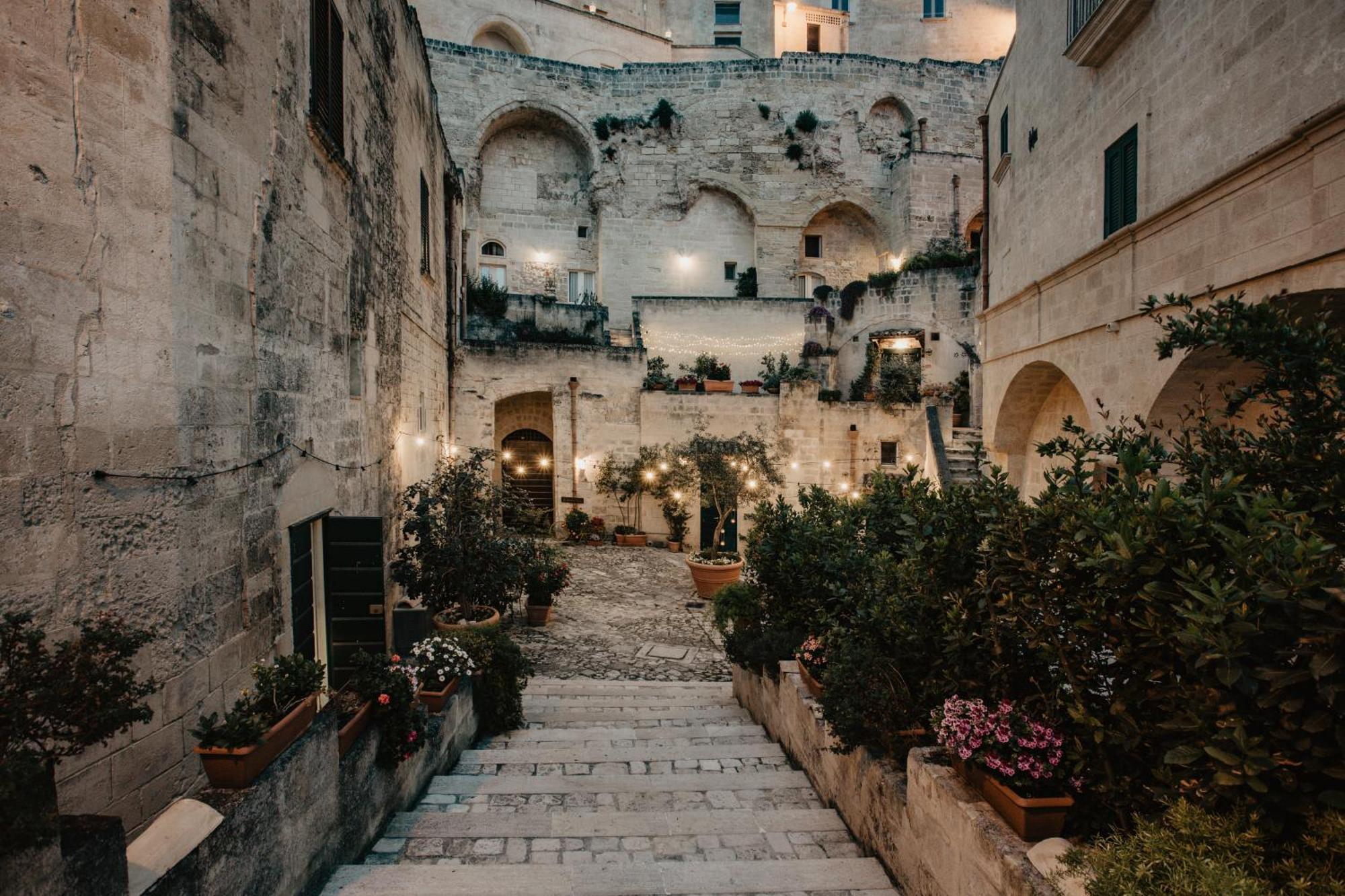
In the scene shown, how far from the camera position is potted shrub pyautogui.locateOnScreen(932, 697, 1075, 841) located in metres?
2.41

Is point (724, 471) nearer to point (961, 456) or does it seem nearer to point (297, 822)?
point (961, 456)

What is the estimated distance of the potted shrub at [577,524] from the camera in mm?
15867

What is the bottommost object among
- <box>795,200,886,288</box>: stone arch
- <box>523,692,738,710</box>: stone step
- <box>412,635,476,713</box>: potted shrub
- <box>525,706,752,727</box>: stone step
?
<box>523,692,738,710</box>: stone step

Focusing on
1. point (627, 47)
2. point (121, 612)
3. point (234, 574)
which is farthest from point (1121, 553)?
point (627, 47)

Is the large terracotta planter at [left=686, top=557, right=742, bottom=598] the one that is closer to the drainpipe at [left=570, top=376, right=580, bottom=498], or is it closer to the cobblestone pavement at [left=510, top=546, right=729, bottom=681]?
the cobblestone pavement at [left=510, top=546, right=729, bottom=681]

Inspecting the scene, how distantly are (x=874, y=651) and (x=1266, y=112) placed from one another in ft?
17.7

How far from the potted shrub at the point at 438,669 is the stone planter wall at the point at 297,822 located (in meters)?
0.66

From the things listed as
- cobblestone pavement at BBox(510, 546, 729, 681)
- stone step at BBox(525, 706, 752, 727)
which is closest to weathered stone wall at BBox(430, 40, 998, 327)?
cobblestone pavement at BBox(510, 546, 729, 681)

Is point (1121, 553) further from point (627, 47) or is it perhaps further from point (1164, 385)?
point (627, 47)

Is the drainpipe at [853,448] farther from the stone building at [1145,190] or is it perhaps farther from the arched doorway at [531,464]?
the arched doorway at [531,464]

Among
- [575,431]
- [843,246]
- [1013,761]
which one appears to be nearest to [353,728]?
[1013,761]

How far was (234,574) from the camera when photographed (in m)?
3.81

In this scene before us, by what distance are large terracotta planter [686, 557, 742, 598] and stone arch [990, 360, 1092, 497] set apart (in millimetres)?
4780

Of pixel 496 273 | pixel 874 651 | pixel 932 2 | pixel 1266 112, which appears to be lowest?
pixel 874 651
